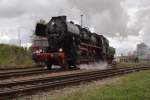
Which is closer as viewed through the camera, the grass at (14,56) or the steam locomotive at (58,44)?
the steam locomotive at (58,44)

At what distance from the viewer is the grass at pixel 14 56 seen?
125 ft

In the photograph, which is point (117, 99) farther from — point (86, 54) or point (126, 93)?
point (86, 54)

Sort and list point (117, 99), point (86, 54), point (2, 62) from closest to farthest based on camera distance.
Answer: point (117, 99) < point (86, 54) < point (2, 62)

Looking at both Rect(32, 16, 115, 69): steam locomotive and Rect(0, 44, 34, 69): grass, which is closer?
Rect(32, 16, 115, 69): steam locomotive

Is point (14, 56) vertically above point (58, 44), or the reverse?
point (58, 44)

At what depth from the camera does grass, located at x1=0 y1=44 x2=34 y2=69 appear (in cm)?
3815

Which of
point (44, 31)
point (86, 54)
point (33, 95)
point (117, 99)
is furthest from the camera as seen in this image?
point (86, 54)

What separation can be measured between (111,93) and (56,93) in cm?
206

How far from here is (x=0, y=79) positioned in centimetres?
1803

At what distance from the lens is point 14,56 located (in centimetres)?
3941

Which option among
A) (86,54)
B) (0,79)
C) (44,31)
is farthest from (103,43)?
(0,79)

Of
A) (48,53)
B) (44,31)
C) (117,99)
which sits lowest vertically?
(117,99)

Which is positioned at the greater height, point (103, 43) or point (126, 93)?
point (103, 43)

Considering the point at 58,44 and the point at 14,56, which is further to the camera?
the point at 14,56
